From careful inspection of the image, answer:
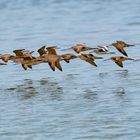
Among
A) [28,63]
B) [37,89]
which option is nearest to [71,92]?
[37,89]

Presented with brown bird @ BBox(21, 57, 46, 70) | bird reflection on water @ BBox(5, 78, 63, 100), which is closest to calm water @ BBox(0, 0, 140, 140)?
bird reflection on water @ BBox(5, 78, 63, 100)

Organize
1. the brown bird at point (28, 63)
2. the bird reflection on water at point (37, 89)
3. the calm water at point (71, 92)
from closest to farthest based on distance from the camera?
1. the calm water at point (71, 92)
2. the bird reflection on water at point (37, 89)
3. the brown bird at point (28, 63)

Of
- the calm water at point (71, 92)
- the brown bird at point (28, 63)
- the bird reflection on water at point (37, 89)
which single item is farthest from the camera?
the brown bird at point (28, 63)

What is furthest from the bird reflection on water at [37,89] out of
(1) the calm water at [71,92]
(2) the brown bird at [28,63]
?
(2) the brown bird at [28,63]

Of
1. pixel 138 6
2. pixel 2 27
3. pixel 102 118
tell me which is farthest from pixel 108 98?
pixel 138 6

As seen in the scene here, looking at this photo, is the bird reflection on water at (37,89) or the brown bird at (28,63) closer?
the bird reflection on water at (37,89)

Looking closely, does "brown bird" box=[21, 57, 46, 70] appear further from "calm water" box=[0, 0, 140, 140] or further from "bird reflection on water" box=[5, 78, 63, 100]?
"bird reflection on water" box=[5, 78, 63, 100]

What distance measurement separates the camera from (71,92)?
16.7 m

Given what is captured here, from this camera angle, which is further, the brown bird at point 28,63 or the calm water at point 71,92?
the brown bird at point 28,63

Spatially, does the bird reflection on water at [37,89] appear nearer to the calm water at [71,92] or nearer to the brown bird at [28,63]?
the calm water at [71,92]

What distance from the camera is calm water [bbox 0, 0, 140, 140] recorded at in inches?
537

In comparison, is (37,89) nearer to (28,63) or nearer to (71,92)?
(71,92)

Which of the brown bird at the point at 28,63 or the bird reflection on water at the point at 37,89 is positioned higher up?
the brown bird at the point at 28,63

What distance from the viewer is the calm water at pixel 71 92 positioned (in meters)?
13.6
